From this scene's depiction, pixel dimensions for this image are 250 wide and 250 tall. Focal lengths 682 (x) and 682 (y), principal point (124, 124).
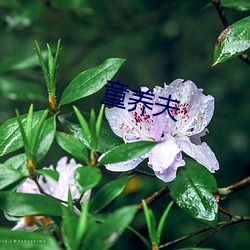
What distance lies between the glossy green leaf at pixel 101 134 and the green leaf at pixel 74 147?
117 millimetres

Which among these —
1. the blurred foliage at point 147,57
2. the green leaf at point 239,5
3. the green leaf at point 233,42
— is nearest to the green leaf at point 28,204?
the green leaf at point 233,42

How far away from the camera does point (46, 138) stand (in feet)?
3.43

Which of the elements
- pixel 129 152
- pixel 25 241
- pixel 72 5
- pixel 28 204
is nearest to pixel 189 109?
pixel 129 152

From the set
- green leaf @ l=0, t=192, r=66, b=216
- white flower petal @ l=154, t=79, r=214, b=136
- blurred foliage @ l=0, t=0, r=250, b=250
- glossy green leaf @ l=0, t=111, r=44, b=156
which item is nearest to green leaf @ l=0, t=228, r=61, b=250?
green leaf @ l=0, t=192, r=66, b=216

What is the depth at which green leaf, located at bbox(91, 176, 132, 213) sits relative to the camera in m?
1.01

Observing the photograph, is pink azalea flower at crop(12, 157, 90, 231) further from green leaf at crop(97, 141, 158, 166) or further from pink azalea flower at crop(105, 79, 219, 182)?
green leaf at crop(97, 141, 158, 166)

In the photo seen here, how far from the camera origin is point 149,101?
1201 millimetres

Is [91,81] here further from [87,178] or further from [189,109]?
[87,178]

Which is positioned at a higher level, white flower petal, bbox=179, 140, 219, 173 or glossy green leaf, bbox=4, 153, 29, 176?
glossy green leaf, bbox=4, 153, 29, 176

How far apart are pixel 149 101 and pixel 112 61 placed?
0.10 m

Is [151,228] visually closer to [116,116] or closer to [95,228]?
[95,228]

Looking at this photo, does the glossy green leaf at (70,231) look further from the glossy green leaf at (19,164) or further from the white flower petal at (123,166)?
the white flower petal at (123,166)

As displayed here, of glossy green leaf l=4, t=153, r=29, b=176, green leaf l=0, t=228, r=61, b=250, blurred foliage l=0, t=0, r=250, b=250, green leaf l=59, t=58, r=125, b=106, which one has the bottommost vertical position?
blurred foliage l=0, t=0, r=250, b=250

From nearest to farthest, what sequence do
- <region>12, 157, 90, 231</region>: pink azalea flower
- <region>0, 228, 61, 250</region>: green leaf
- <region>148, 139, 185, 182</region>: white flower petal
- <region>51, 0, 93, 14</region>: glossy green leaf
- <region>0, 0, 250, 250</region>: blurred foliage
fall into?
<region>0, 228, 61, 250</region>: green leaf, <region>148, 139, 185, 182</region>: white flower petal, <region>12, 157, 90, 231</region>: pink azalea flower, <region>51, 0, 93, 14</region>: glossy green leaf, <region>0, 0, 250, 250</region>: blurred foliage
